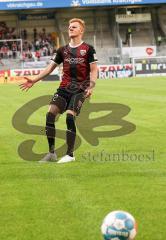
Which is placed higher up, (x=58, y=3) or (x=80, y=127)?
(x=58, y=3)

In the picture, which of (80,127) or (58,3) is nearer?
(80,127)

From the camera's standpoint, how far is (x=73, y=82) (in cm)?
971

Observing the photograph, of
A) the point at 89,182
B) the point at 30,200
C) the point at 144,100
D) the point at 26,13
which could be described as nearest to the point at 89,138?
the point at 89,182

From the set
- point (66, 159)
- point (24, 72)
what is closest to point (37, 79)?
point (66, 159)

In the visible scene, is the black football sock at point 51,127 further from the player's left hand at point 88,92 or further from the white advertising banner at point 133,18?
the white advertising banner at point 133,18

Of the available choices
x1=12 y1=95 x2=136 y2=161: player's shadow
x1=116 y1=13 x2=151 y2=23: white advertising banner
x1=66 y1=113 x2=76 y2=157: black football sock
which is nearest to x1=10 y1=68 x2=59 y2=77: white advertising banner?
x1=116 y1=13 x2=151 y2=23: white advertising banner

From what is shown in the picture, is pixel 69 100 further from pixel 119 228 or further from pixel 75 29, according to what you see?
pixel 119 228

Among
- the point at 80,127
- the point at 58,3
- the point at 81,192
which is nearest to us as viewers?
the point at 81,192

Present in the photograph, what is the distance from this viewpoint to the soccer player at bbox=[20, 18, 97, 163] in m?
9.61

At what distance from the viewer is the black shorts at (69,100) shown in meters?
9.62

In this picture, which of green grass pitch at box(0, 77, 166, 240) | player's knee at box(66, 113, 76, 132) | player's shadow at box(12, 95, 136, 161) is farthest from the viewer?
player's shadow at box(12, 95, 136, 161)

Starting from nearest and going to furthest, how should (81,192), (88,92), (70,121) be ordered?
1. (81,192)
2. (88,92)
3. (70,121)

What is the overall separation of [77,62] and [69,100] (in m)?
0.62

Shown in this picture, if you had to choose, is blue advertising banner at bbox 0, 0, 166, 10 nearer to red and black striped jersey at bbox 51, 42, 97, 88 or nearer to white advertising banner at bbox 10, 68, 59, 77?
white advertising banner at bbox 10, 68, 59, 77
